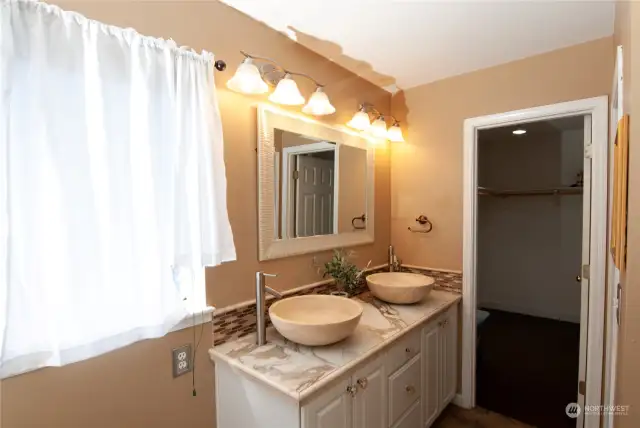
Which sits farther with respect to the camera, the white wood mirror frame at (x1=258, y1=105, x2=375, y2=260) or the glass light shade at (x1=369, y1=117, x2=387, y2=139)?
the glass light shade at (x1=369, y1=117, x2=387, y2=139)

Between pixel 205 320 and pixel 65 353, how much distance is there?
1.66ft

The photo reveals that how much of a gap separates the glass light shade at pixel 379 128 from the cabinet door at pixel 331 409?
1.68 meters

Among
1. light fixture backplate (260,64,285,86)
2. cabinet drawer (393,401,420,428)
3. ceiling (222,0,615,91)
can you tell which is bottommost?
cabinet drawer (393,401,420,428)

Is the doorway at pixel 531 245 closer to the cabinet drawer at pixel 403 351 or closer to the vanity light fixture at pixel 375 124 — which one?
the vanity light fixture at pixel 375 124

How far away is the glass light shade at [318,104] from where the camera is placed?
1.80 meters

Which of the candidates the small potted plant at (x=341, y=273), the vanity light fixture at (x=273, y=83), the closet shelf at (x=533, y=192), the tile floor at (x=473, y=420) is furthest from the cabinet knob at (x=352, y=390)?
the closet shelf at (x=533, y=192)

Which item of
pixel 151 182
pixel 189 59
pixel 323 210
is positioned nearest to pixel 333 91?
pixel 323 210

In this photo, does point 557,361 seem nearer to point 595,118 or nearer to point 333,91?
point 595,118

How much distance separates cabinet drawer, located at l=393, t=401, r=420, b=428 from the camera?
1.74 m

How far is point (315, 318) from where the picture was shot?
1.71m

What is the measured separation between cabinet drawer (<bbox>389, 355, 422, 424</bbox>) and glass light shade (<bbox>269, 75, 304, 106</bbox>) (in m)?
1.52

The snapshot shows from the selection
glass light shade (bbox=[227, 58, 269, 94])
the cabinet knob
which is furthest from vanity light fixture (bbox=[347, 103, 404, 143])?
the cabinet knob

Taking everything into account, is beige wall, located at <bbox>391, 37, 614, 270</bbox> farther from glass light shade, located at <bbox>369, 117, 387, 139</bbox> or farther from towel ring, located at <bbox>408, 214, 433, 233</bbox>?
glass light shade, located at <bbox>369, 117, 387, 139</bbox>

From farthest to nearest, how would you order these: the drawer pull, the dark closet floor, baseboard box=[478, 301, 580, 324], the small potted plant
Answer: baseboard box=[478, 301, 580, 324] → the dark closet floor → the small potted plant → the drawer pull
